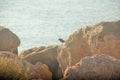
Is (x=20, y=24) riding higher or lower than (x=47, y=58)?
lower

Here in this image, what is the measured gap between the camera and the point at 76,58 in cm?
1336

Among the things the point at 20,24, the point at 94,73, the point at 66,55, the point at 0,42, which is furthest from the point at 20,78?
the point at 20,24

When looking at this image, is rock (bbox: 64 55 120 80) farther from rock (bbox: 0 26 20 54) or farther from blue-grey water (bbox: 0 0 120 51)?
blue-grey water (bbox: 0 0 120 51)

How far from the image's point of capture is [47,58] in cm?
1644

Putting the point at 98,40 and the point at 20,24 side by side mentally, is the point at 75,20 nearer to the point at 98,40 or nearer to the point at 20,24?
the point at 20,24

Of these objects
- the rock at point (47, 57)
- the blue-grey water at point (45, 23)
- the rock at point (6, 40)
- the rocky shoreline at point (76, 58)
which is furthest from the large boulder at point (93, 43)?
the blue-grey water at point (45, 23)

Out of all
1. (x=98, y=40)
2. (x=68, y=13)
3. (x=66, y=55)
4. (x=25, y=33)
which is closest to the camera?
(x=98, y=40)

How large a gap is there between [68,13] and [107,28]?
59.5 m

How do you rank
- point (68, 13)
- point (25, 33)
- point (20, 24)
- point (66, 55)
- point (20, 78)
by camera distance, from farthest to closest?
point (68, 13), point (20, 24), point (25, 33), point (66, 55), point (20, 78)

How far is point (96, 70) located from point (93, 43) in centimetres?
277

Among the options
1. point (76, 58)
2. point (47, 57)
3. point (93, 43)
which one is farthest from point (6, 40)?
point (93, 43)

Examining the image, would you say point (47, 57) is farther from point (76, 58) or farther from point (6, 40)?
point (76, 58)

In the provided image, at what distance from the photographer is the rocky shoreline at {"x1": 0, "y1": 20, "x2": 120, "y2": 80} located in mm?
9758

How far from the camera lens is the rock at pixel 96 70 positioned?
9.77 m
